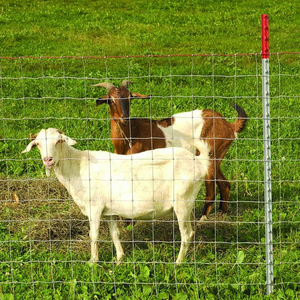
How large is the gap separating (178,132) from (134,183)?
5.49 feet

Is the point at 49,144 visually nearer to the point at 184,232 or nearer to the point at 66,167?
the point at 66,167

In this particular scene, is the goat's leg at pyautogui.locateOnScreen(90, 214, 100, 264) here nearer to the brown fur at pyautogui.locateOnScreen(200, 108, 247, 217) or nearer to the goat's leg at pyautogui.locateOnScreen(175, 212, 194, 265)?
the goat's leg at pyautogui.locateOnScreen(175, 212, 194, 265)

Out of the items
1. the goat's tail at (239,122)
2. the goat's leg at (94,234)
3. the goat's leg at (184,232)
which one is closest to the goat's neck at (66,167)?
the goat's leg at (94,234)

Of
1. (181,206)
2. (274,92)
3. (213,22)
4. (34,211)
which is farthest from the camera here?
(213,22)

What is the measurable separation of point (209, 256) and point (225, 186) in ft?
5.14

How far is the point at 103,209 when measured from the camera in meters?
5.79

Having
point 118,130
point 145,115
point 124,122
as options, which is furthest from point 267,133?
point 145,115

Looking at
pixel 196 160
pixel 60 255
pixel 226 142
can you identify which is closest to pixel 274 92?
pixel 226 142

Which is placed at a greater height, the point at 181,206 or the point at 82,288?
the point at 181,206

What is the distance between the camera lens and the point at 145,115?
9.84m

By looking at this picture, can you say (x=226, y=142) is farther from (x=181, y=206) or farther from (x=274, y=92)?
(x=274, y=92)

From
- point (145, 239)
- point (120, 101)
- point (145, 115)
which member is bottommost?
point (145, 239)

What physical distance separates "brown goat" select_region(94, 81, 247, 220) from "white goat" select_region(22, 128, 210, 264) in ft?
3.92

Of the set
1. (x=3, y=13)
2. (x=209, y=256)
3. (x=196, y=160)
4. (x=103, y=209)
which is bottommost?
(x=209, y=256)
